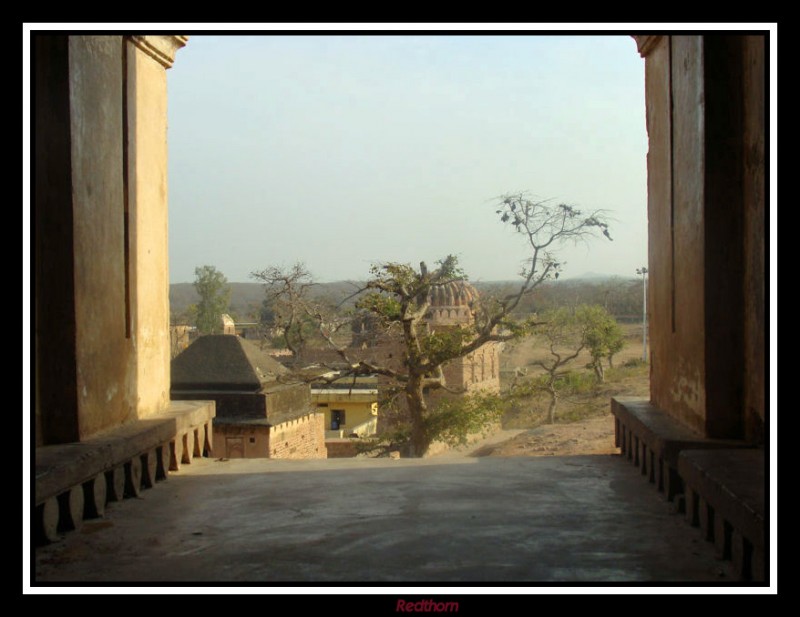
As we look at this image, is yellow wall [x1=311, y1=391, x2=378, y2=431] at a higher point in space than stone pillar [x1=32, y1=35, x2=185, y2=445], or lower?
lower

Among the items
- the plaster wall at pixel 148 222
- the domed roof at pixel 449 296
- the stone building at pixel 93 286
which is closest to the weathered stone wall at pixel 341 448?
the domed roof at pixel 449 296

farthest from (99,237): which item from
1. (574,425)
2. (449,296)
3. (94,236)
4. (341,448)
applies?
(449,296)

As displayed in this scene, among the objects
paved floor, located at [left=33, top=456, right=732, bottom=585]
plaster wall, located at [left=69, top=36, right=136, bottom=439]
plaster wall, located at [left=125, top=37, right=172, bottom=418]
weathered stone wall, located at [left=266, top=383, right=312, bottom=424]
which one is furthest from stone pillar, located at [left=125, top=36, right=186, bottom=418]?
weathered stone wall, located at [left=266, top=383, right=312, bottom=424]

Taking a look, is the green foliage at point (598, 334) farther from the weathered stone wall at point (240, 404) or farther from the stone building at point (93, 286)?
the stone building at point (93, 286)

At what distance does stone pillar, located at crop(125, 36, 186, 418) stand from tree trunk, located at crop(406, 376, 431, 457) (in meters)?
12.4

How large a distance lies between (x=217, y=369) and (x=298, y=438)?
189 centimetres

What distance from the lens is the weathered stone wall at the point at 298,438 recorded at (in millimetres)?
14508

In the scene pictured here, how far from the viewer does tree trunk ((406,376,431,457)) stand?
19.1m

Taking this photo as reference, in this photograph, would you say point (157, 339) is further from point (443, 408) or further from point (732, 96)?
point (443, 408)

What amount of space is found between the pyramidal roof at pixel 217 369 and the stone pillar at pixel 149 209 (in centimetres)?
785

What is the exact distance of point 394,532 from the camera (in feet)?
14.2

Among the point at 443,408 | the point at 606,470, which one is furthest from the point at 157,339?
the point at 443,408

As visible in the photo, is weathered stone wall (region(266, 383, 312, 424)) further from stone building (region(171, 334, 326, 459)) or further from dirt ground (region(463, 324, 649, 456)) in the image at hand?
dirt ground (region(463, 324, 649, 456))
